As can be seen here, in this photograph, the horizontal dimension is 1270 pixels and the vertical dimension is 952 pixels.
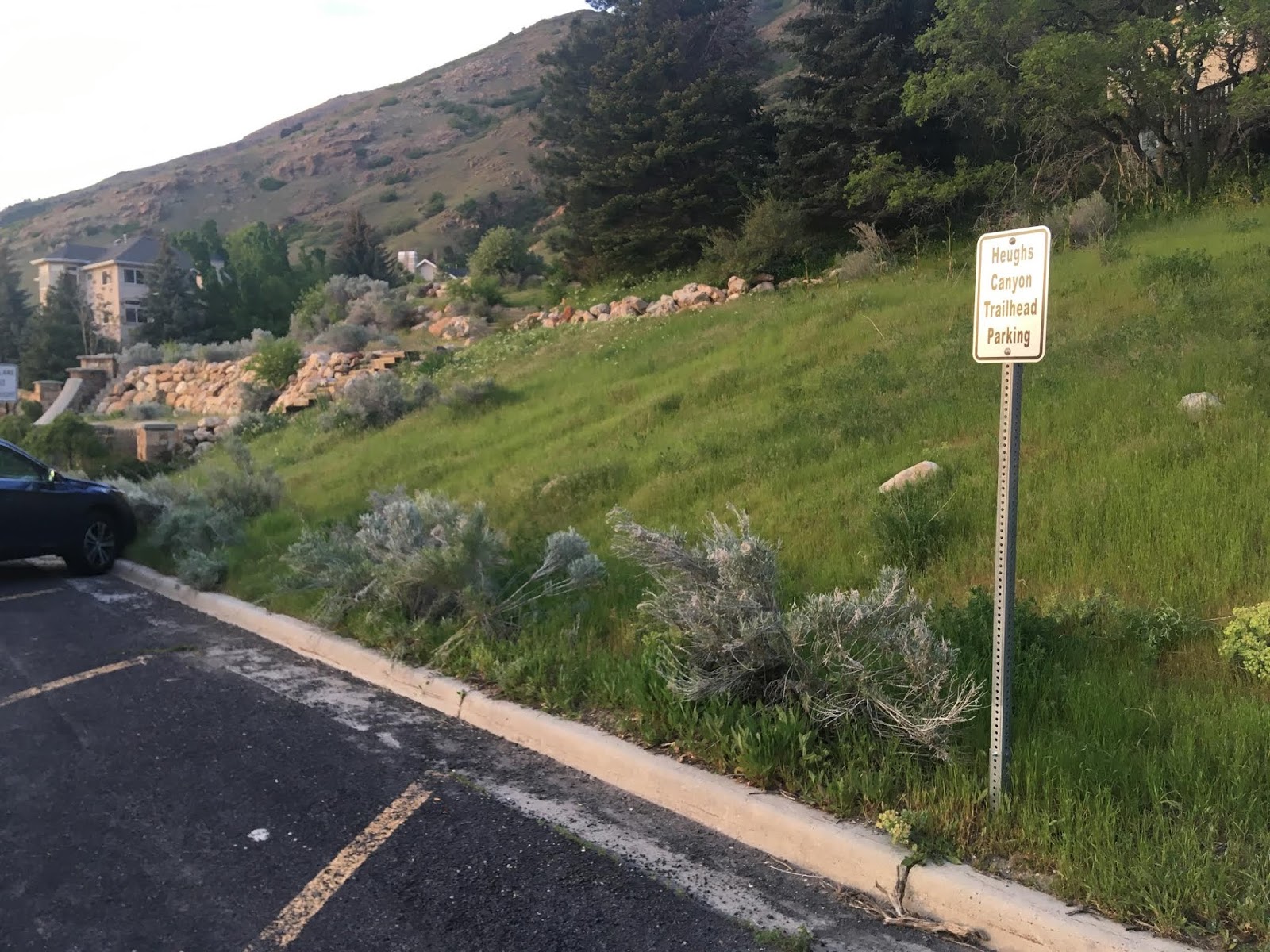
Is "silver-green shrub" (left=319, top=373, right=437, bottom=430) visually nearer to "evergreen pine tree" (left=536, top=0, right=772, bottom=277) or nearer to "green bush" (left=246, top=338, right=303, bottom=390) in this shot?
"green bush" (left=246, top=338, right=303, bottom=390)

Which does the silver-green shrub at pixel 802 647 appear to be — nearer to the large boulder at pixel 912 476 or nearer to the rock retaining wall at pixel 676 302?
the large boulder at pixel 912 476

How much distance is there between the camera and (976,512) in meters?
7.12

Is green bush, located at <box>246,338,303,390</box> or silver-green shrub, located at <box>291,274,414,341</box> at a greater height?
silver-green shrub, located at <box>291,274,414,341</box>

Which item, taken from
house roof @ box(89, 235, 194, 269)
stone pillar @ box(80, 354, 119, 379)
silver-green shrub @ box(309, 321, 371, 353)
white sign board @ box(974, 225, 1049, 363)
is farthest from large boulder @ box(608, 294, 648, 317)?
house roof @ box(89, 235, 194, 269)

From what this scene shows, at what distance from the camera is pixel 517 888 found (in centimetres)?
381

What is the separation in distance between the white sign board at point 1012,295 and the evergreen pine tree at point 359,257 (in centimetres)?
4653

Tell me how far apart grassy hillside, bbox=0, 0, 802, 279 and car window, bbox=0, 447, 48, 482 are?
8519cm

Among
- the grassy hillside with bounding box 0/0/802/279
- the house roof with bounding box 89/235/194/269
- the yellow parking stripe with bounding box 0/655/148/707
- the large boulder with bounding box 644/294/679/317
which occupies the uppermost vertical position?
the grassy hillside with bounding box 0/0/802/279

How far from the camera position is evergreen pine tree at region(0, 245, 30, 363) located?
63.9 meters

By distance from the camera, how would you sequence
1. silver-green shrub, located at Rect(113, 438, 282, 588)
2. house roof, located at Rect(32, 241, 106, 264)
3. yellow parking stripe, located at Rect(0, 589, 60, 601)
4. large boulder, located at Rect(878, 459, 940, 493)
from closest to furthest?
large boulder, located at Rect(878, 459, 940, 493) → yellow parking stripe, located at Rect(0, 589, 60, 601) → silver-green shrub, located at Rect(113, 438, 282, 588) → house roof, located at Rect(32, 241, 106, 264)

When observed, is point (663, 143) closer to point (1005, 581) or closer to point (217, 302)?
point (1005, 581)

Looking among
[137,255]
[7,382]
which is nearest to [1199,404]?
[7,382]

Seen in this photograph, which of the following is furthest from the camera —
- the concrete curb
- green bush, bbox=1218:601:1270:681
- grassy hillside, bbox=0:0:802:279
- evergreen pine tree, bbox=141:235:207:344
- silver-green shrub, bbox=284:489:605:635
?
grassy hillside, bbox=0:0:802:279

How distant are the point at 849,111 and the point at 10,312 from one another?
64.4 metres
